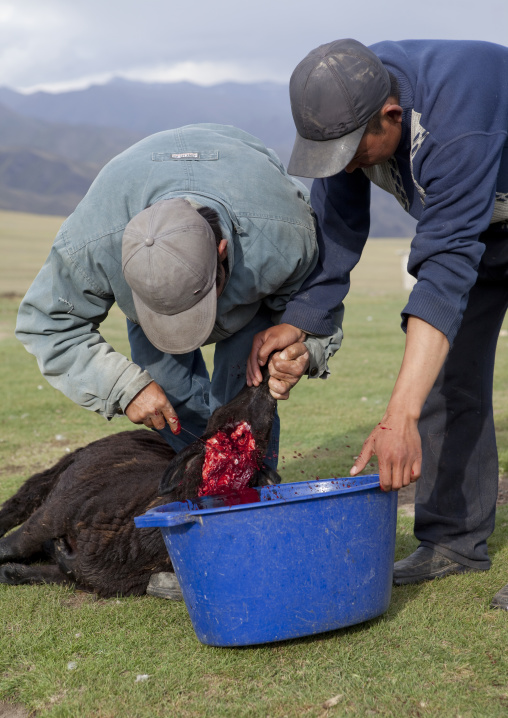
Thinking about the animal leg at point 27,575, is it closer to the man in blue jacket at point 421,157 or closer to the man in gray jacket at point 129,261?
the man in gray jacket at point 129,261

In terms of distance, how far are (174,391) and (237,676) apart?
1824mm

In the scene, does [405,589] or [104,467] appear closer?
[405,589]

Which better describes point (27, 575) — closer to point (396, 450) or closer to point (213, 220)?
point (213, 220)

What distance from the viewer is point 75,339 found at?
345 cm

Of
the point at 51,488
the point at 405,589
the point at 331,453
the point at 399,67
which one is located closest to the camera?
the point at 399,67

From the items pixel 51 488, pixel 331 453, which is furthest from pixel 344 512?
pixel 331 453

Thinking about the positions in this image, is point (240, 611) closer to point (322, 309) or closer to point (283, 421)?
point (322, 309)

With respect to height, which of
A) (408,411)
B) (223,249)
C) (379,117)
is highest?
(379,117)

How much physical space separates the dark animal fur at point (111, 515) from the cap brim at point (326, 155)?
119 centimetres

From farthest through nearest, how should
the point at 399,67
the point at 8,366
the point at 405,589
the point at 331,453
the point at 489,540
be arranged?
the point at 8,366 → the point at 331,453 → the point at 489,540 → the point at 405,589 → the point at 399,67

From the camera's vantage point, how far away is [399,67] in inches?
115

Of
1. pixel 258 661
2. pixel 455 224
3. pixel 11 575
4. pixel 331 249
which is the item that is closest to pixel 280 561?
pixel 258 661

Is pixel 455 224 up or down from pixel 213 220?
up

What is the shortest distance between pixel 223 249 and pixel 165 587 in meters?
1.63
